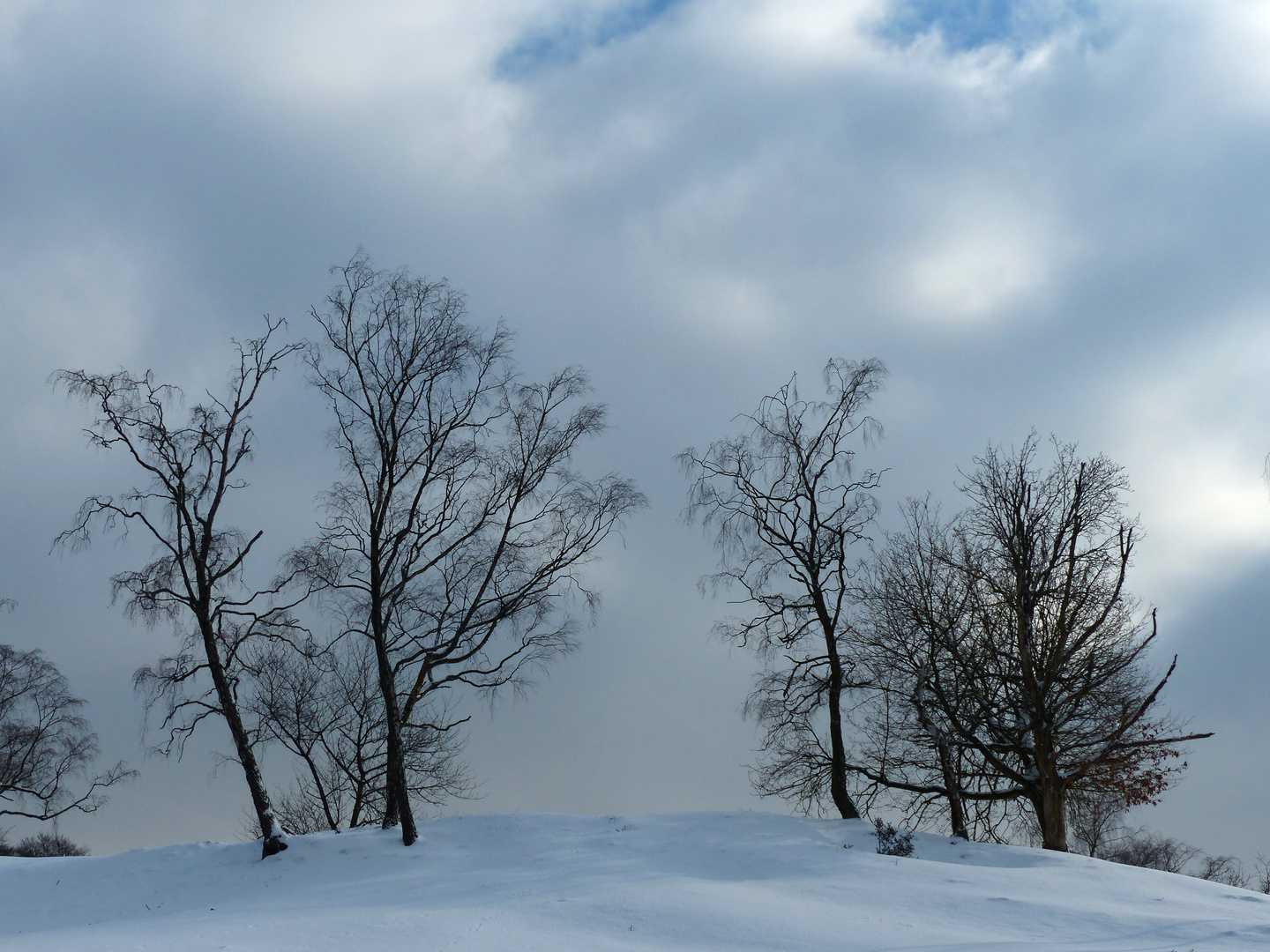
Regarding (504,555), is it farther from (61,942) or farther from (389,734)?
(61,942)

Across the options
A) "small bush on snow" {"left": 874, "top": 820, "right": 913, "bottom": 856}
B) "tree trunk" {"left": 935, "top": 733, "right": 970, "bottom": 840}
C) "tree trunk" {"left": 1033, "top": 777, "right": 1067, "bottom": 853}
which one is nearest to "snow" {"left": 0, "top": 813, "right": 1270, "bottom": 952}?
"small bush on snow" {"left": 874, "top": 820, "right": 913, "bottom": 856}

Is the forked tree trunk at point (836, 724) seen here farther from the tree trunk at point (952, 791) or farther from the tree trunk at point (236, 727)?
the tree trunk at point (236, 727)

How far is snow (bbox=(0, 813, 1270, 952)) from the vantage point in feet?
37.1

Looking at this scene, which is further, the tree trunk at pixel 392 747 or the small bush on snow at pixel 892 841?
the tree trunk at pixel 392 747

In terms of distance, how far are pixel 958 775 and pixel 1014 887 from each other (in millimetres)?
8855

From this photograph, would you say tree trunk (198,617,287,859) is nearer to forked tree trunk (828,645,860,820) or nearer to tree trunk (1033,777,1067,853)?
forked tree trunk (828,645,860,820)

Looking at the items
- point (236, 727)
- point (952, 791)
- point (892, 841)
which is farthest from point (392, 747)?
point (952, 791)

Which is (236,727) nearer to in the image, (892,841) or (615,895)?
(615,895)

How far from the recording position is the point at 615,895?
43.5 ft

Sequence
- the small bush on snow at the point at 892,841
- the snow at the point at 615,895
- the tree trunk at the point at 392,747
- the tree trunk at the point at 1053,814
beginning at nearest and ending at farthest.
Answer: the snow at the point at 615,895 → the small bush on snow at the point at 892,841 → the tree trunk at the point at 392,747 → the tree trunk at the point at 1053,814

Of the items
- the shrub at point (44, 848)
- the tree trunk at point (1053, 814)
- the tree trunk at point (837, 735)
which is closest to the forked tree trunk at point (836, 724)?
the tree trunk at point (837, 735)

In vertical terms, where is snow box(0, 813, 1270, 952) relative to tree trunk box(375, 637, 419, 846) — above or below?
below

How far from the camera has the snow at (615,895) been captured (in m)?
11.3

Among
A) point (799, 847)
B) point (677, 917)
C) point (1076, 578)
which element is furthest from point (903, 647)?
point (677, 917)
